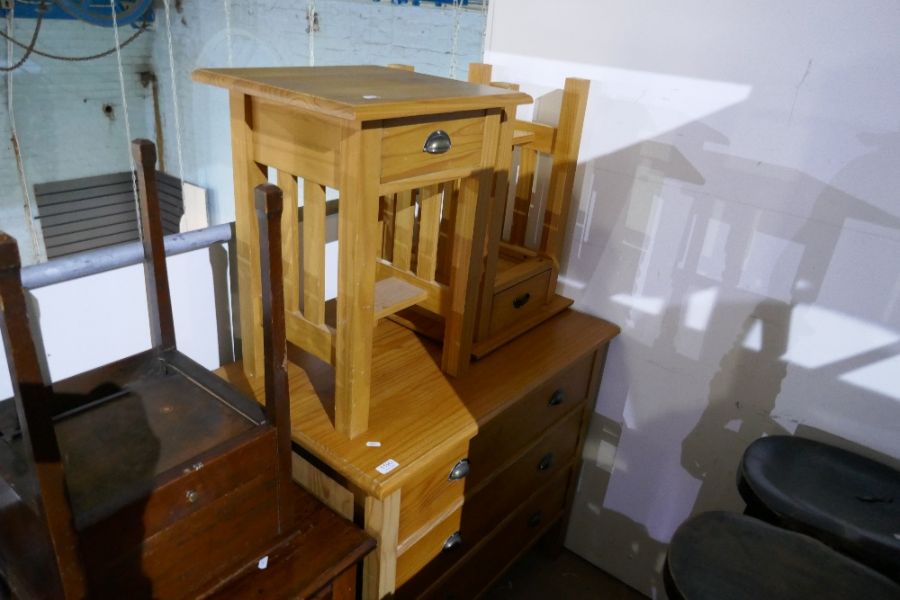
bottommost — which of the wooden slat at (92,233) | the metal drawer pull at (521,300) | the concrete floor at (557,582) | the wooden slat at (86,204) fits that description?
the concrete floor at (557,582)

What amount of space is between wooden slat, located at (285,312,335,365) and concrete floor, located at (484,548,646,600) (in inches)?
46.3

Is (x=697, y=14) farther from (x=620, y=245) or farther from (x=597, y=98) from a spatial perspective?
(x=620, y=245)

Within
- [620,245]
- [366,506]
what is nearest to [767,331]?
[620,245]

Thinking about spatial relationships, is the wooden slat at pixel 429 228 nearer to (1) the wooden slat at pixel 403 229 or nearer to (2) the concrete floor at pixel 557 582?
(1) the wooden slat at pixel 403 229

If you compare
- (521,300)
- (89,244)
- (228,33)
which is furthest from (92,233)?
(521,300)

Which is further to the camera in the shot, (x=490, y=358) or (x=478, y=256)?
(x=490, y=358)

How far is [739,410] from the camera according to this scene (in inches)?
68.2

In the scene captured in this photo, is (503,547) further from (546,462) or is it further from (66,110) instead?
(66,110)

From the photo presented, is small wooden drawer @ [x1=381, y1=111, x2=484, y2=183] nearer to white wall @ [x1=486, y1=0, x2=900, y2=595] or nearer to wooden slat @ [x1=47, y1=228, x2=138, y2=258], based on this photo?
white wall @ [x1=486, y1=0, x2=900, y2=595]

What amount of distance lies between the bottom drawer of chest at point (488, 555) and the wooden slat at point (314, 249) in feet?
2.08

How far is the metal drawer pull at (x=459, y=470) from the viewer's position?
54.6 inches

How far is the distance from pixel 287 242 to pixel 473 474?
0.67 metres

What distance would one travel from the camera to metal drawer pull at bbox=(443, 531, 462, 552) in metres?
1.50

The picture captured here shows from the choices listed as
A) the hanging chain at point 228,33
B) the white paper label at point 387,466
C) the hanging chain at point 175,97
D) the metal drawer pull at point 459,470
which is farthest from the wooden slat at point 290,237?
the hanging chain at point 175,97
